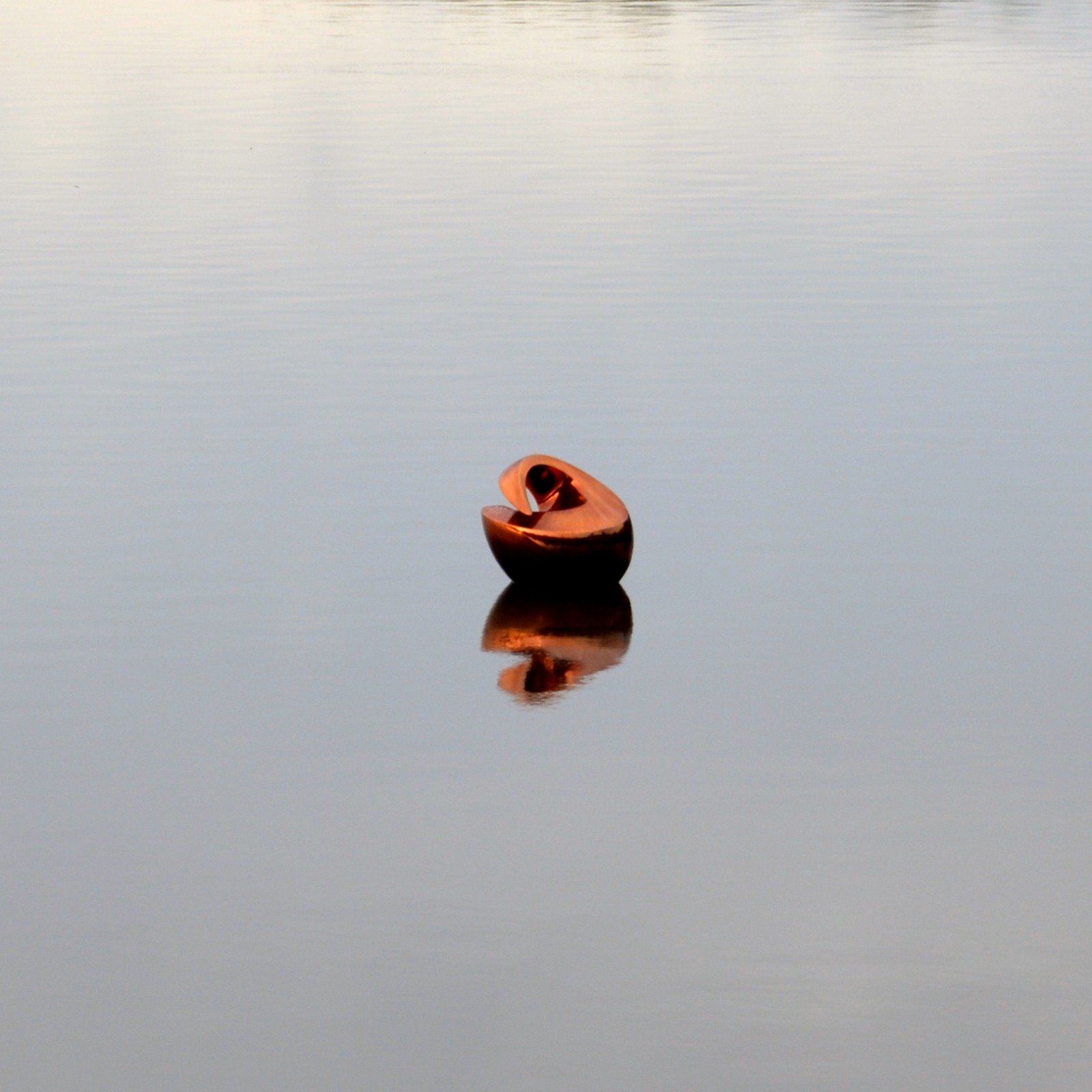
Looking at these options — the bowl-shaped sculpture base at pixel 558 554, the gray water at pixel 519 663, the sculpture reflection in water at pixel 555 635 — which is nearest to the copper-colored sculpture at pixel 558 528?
the bowl-shaped sculpture base at pixel 558 554

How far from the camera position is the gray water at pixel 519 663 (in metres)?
10.3

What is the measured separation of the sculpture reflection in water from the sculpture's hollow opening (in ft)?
2.44

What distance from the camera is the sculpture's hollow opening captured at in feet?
55.8

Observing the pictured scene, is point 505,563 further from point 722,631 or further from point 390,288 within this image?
point 390,288

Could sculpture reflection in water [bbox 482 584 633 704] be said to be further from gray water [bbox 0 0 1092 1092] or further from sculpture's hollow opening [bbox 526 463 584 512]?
sculpture's hollow opening [bbox 526 463 584 512]

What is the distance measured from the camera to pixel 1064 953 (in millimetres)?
10781

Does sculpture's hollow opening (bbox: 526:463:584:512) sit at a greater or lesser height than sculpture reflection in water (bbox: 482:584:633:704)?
greater

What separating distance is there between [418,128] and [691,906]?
4274 cm

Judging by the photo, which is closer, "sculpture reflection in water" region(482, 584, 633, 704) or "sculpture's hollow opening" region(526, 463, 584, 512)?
"sculpture reflection in water" region(482, 584, 633, 704)

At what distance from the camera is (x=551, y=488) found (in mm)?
17172

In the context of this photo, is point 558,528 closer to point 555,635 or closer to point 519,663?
point 555,635

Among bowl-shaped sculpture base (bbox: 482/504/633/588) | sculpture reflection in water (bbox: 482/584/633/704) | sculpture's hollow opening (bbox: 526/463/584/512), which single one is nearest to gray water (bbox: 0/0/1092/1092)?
sculpture reflection in water (bbox: 482/584/633/704)

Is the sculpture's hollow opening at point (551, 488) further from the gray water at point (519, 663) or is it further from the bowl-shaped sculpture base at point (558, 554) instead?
the gray water at point (519, 663)

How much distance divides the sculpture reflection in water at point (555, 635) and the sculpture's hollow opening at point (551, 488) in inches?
29.2
